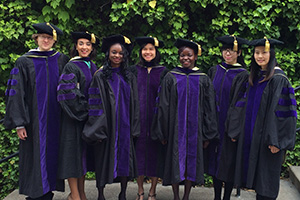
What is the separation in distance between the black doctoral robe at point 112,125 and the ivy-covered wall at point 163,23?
1.47 meters

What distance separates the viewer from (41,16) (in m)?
4.68

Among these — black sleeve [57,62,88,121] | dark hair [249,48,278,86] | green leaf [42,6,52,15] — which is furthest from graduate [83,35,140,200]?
green leaf [42,6,52,15]

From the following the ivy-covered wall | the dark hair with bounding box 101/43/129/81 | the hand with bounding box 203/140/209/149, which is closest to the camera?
the dark hair with bounding box 101/43/129/81

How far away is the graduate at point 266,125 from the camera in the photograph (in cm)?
292

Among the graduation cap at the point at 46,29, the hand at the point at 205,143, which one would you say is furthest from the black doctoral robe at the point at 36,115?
the hand at the point at 205,143

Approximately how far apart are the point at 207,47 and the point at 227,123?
6.21 feet

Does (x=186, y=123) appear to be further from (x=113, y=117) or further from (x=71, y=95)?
(x=71, y=95)

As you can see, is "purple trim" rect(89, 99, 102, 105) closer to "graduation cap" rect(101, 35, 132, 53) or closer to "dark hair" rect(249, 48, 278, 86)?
"graduation cap" rect(101, 35, 132, 53)

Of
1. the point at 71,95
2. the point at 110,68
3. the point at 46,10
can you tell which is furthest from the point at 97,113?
the point at 46,10

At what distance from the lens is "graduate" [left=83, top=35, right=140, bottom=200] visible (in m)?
3.28

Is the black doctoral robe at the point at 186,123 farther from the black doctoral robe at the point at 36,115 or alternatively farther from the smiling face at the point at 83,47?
the black doctoral robe at the point at 36,115

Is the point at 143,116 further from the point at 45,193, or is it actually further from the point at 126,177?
the point at 45,193

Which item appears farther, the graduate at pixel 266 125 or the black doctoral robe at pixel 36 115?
the black doctoral robe at pixel 36 115

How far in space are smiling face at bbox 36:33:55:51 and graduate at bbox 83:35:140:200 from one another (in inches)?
25.9
